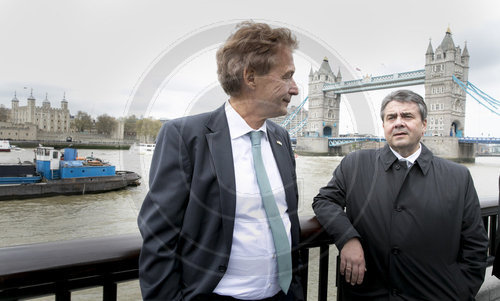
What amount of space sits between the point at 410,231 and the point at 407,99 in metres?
0.57

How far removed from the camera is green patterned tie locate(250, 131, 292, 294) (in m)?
0.91

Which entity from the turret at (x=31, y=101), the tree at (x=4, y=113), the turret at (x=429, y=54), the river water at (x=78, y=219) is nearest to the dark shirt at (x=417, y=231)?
the river water at (x=78, y=219)

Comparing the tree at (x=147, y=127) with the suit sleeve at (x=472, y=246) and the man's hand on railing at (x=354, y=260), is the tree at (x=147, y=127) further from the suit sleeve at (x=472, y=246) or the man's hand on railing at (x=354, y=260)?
the suit sleeve at (x=472, y=246)

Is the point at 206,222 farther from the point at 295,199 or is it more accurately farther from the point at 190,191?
the point at 295,199

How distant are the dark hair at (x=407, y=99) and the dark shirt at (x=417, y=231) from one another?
222 mm

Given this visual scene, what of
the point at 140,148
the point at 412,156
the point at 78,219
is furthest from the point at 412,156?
the point at 78,219

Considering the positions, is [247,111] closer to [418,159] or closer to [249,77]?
[249,77]

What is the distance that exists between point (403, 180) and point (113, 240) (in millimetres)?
1046

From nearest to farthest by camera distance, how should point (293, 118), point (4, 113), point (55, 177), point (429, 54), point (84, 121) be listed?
point (293, 118) → point (55, 177) → point (84, 121) → point (429, 54) → point (4, 113)

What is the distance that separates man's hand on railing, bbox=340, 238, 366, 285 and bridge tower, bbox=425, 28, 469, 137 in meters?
38.1

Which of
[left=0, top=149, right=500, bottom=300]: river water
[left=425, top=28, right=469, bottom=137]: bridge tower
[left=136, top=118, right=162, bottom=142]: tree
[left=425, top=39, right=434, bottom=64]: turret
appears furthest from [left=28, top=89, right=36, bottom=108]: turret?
[left=425, top=39, right=434, bottom=64]: turret

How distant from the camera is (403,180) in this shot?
1.26 metres

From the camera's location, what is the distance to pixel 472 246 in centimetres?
122

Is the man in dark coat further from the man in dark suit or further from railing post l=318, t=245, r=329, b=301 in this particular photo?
the man in dark suit
